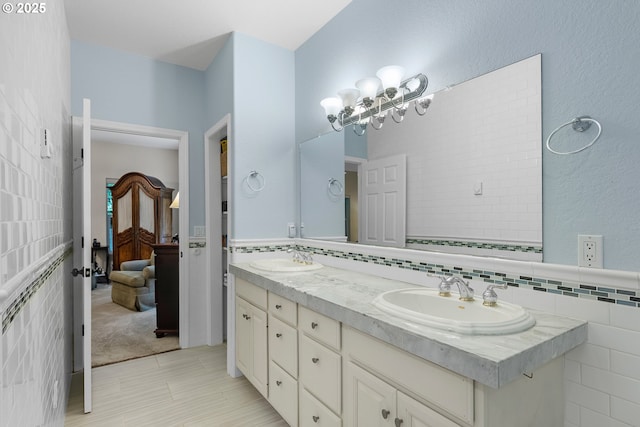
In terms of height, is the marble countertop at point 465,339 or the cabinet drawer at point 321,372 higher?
the marble countertop at point 465,339

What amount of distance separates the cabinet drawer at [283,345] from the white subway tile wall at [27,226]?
1065mm

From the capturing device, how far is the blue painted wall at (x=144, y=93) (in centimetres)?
293

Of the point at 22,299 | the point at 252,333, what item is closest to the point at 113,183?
the point at 252,333

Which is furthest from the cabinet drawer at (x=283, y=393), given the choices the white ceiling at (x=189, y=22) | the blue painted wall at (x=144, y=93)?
the white ceiling at (x=189, y=22)

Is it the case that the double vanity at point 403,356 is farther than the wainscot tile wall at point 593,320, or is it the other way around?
the wainscot tile wall at point 593,320

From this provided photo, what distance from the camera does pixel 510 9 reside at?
147 centimetres

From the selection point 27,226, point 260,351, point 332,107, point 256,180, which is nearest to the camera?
point 27,226

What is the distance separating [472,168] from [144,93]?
2.90 metres

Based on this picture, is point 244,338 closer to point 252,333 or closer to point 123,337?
point 252,333

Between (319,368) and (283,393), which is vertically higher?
(319,368)

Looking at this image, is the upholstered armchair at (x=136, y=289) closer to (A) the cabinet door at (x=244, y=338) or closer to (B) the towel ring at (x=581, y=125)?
(A) the cabinet door at (x=244, y=338)

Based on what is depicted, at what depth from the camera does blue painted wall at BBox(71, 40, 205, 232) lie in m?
2.93

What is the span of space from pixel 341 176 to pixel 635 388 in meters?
1.83

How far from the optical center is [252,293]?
2.34 meters
